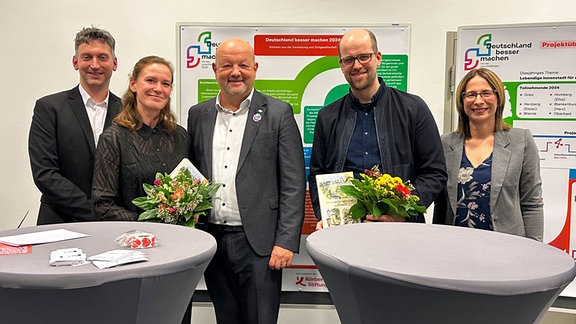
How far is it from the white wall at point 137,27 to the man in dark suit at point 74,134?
101 cm

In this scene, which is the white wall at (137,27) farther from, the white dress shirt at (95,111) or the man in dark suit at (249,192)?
the man in dark suit at (249,192)

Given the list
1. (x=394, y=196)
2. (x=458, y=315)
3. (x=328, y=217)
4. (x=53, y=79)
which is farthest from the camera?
(x=53, y=79)

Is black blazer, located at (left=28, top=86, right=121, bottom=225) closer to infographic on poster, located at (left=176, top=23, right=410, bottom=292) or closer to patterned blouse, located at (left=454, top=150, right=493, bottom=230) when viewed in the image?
infographic on poster, located at (left=176, top=23, right=410, bottom=292)

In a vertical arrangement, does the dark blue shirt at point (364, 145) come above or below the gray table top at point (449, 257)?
above

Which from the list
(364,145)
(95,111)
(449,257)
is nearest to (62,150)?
(95,111)

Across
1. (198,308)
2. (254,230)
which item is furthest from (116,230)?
(198,308)

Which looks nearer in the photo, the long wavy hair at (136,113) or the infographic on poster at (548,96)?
the long wavy hair at (136,113)

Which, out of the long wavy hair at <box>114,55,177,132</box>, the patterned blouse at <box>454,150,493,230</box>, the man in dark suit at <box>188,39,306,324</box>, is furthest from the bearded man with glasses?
the long wavy hair at <box>114,55,177,132</box>

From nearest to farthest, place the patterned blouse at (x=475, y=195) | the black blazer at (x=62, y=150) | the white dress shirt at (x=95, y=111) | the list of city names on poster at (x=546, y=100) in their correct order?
the patterned blouse at (x=475, y=195) < the black blazer at (x=62, y=150) < the white dress shirt at (x=95, y=111) < the list of city names on poster at (x=546, y=100)

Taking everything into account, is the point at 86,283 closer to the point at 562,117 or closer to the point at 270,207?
the point at 270,207

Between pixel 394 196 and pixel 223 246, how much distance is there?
0.95 meters

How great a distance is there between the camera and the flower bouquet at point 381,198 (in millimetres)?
2195

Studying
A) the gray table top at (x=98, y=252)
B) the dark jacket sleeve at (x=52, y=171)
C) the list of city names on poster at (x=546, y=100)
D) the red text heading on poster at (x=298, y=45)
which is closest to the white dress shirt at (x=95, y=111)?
the dark jacket sleeve at (x=52, y=171)

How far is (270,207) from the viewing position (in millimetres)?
2572
